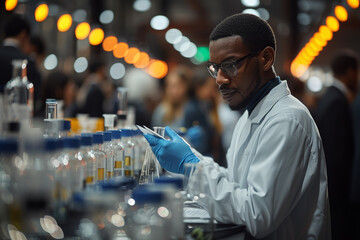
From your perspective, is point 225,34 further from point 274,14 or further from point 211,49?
point 274,14

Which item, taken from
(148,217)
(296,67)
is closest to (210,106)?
(148,217)

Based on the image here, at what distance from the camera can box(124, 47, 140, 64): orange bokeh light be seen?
15.4 metres

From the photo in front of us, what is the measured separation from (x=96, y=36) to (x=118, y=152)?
7.32 m

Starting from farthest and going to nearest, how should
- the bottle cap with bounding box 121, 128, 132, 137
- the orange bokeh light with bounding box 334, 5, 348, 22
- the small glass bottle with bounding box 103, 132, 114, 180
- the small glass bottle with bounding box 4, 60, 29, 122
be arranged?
the orange bokeh light with bounding box 334, 5, 348, 22
the bottle cap with bounding box 121, 128, 132, 137
the small glass bottle with bounding box 103, 132, 114, 180
the small glass bottle with bounding box 4, 60, 29, 122

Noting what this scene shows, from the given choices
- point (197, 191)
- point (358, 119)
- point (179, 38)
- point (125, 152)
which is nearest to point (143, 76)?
point (358, 119)

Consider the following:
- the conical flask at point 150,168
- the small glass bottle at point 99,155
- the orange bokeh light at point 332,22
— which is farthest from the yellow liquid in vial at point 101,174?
the orange bokeh light at point 332,22

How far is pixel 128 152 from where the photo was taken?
2613 mm

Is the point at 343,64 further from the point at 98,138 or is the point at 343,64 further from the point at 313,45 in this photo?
the point at 313,45

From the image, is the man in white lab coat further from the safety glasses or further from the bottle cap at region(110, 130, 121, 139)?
the bottle cap at region(110, 130, 121, 139)

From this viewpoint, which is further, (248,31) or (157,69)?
(157,69)

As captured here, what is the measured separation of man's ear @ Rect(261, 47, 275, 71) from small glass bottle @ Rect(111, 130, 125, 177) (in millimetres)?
791

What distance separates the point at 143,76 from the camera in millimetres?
9781

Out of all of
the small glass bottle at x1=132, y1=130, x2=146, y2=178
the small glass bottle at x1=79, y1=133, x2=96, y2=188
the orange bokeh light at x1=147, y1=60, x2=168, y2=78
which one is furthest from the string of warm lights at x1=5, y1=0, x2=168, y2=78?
the small glass bottle at x1=79, y1=133, x2=96, y2=188

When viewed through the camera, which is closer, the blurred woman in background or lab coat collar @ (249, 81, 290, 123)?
lab coat collar @ (249, 81, 290, 123)
